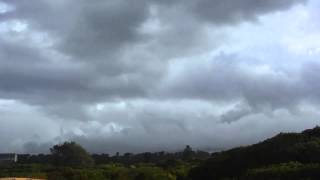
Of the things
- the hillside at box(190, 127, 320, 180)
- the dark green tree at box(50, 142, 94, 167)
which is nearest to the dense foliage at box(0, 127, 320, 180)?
the hillside at box(190, 127, 320, 180)

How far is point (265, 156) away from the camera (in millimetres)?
73062

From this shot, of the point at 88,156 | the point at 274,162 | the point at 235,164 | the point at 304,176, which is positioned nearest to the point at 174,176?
the point at 235,164

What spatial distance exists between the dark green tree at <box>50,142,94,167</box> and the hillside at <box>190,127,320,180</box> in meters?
65.9

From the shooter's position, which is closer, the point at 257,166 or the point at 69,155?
the point at 257,166

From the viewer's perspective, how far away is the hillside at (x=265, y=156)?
222 ft

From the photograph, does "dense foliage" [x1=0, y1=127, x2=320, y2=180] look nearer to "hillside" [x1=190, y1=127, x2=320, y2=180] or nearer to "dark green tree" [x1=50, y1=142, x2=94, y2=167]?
"hillside" [x1=190, y1=127, x2=320, y2=180]

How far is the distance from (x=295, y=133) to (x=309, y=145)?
378 inches

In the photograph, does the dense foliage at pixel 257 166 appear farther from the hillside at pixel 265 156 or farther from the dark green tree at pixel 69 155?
the dark green tree at pixel 69 155

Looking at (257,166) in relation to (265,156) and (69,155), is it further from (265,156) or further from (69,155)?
(69,155)

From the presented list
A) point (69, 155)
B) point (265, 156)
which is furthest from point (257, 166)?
point (69, 155)

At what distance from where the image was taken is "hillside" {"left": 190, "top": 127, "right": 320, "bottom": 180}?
222 feet

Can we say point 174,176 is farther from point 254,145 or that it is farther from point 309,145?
point 309,145

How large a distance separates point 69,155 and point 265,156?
80.8 m

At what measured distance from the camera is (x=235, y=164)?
244 ft
